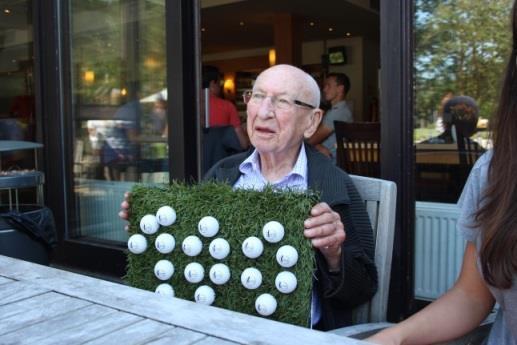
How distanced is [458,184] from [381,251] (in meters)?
2.03

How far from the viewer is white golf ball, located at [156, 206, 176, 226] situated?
1172mm

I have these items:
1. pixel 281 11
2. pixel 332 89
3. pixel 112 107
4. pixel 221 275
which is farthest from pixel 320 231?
pixel 281 11

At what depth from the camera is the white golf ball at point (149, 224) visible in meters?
1.18

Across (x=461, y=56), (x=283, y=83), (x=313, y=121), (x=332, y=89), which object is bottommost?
(x=313, y=121)

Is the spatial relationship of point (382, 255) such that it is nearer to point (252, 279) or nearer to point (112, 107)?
point (252, 279)

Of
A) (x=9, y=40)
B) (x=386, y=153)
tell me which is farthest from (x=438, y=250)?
(x=9, y=40)

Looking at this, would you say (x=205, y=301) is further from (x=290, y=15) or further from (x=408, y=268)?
(x=290, y=15)

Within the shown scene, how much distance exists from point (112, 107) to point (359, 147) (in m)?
1.65

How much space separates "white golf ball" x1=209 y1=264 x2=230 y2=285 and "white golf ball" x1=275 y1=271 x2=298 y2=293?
114 mm

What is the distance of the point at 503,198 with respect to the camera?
0.98 m

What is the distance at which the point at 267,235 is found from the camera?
1073 mm

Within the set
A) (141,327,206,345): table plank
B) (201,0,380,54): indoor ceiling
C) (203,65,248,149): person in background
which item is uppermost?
(201,0,380,54): indoor ceiling

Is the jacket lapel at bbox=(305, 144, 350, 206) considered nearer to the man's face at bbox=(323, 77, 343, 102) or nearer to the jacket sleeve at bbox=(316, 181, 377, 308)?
the jacket sleeve at bbox=(316, 181, 377, 308)

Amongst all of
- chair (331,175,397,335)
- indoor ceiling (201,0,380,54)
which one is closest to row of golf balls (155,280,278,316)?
chair (331,175,397,335)
